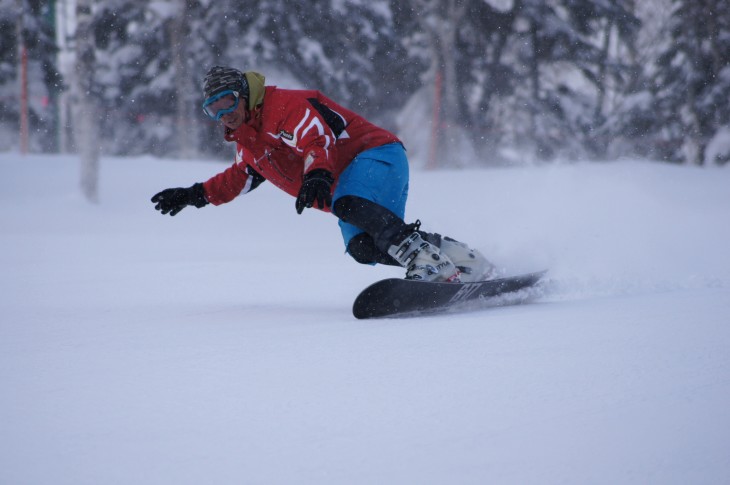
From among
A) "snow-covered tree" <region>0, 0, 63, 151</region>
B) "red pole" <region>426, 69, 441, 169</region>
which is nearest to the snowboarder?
"red pole" <region>426, 69, 441, 169</region>

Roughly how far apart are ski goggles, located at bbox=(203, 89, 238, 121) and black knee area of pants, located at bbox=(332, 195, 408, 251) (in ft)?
2.27

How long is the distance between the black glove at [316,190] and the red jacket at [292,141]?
41 mm

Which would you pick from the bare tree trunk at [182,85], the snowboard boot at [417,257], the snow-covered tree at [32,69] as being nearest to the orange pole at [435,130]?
the bare tree trunk at [182,85]

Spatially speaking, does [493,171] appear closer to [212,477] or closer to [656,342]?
[656,342]

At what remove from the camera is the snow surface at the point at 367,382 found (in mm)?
1452

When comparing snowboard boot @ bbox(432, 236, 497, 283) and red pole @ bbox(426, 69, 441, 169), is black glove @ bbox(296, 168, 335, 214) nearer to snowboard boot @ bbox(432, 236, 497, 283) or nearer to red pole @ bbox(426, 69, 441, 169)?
snowboard boot @ bbox(432, 236, 497, 283)

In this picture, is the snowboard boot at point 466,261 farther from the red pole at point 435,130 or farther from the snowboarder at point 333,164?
the red pole at point 435,130

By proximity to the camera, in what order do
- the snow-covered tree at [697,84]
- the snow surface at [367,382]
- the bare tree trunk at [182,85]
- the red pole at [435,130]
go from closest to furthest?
the snow surface at [367,382] → the red pole at [435,130] → the snow-covered tree at [697,84] → the bare tree trunk at [182,85]

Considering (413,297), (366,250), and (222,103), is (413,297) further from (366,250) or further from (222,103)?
(222,103)

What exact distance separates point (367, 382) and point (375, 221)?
1.23 m

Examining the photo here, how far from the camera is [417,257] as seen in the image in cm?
306

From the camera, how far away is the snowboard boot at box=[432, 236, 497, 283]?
3510 mm

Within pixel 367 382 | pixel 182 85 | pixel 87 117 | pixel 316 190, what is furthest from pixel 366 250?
pixel 182 85

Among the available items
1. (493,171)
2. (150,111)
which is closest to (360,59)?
(150,111)
